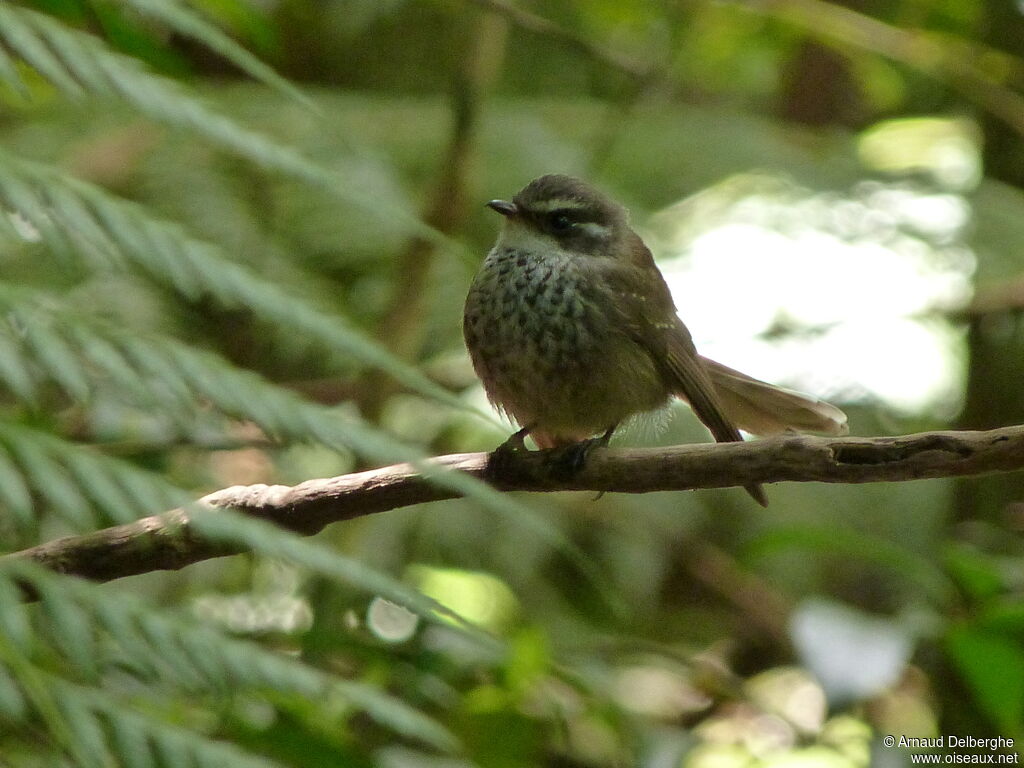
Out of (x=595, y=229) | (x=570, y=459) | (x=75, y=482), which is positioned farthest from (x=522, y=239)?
(x=75, y=482)

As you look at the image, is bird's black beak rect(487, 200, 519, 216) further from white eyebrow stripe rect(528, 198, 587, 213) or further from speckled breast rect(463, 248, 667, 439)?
speckled breast rect(463, 248, 667, 439)

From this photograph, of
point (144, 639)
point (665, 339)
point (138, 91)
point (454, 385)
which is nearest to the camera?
point (144, 639)

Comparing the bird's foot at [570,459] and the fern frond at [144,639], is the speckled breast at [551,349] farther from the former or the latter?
the fern frond at [144,639]

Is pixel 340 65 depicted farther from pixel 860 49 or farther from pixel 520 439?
pixel 520 439

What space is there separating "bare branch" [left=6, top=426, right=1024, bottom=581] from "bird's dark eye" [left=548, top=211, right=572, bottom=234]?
1.72 m

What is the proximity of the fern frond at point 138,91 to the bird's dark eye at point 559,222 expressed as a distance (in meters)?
2.28

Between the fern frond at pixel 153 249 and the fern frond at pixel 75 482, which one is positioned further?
the fern frond at pixel 153 249

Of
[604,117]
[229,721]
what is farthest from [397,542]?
[604,117]

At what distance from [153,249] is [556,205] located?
2.52m

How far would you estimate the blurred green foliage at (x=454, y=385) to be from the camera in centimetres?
146

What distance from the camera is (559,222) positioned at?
389cm

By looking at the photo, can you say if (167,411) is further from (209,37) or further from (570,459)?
(570,459)

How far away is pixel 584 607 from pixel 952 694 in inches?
57.4

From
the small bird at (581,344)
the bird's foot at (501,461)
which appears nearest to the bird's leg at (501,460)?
the bird's foot at (501,461)
